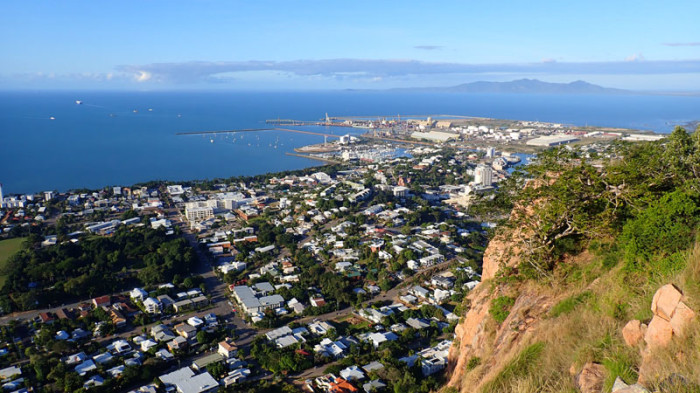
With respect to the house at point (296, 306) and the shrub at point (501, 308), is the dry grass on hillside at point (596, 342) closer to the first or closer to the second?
the shrub at point (501, 308)

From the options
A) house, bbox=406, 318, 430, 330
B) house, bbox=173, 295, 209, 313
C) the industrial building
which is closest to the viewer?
house, bbox=406, 318, 430, 330

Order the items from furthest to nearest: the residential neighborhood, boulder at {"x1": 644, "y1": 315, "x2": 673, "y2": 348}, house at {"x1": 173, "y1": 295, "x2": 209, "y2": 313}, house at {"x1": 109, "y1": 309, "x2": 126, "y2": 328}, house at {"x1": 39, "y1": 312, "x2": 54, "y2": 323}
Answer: house at {"x1": 173, "y1": 295, "x2": 209, "y2": 313} < house at {"x1": 39, "y1": 312, "x2": 54, "y2": 323} < house at {"x1": 109, "y1": 309, "x2": 126, "y2": 328} < the residential neighborhood < boulder at {"x1": 644, "y1": 315, "x2": 673, "y2": 348}

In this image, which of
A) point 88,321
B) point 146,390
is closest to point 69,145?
point 88,321

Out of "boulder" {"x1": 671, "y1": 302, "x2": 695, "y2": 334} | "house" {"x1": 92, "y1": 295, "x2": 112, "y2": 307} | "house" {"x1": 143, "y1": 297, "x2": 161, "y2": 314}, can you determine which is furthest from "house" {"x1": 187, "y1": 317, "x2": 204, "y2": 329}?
"boulder" {"x1": 671, "y1": 302, "x2": 695, "y2": 334}

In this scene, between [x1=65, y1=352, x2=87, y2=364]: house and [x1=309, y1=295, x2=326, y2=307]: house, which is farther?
[x1=309, y1=295, x2=326, y2=307]: house

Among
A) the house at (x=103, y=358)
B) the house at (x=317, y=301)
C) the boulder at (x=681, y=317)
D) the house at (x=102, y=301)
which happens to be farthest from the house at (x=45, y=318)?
the boulder at (x=681, y=317)

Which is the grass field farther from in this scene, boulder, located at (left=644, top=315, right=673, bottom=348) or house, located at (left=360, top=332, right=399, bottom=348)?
boulder, located at (left=644, top=315, right=673, bottom=348)

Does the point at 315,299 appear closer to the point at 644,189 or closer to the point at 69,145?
the point at 644,189
